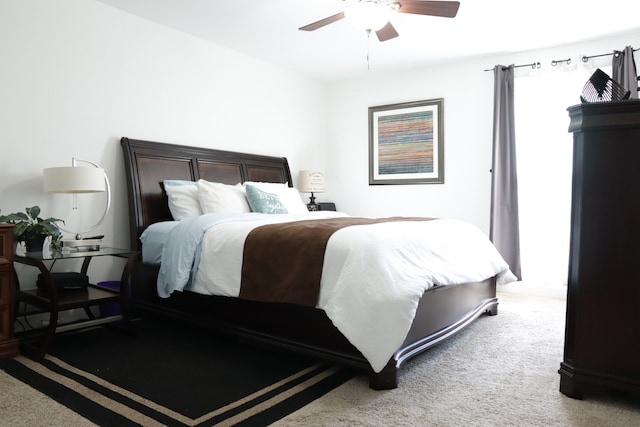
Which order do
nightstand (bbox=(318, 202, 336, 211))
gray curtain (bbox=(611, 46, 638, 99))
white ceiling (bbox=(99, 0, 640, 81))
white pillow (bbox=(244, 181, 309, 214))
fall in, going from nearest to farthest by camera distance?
white ceiling (bbox=(99, 0, 640, 81)), gray curtain (bbox=(611, 46, 638, 99)), white pillow (bbox=(244, 181, 309, 214)), nightstand (bbox=(318, 202, 336, 211))

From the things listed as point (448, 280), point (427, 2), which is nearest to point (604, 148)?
point (448, 280)

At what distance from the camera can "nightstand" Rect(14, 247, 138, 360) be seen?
8.63ft

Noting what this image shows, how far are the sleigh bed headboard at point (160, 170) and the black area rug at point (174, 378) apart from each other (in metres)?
1.12

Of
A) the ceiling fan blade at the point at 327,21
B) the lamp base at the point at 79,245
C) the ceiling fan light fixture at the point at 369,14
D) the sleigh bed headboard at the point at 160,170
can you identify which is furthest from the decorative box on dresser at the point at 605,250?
the sleigh bed headboard at the point at 160,170

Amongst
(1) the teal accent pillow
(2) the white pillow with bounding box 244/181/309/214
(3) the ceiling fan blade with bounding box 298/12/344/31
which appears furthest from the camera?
(2) the white pillow with bounding box 244/181/309/214

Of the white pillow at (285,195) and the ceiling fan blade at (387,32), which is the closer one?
the ceiling fan blade at (387,32)

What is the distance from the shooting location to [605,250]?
1.99 metres

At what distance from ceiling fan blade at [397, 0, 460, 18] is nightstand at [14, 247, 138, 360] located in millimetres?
2416

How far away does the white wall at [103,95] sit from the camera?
3.22 metres

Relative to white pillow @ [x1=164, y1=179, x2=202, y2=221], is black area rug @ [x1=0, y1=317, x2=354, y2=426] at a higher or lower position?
lower

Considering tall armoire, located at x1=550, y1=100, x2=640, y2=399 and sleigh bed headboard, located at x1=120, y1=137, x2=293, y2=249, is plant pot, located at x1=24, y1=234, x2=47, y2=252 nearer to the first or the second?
sleigh bed headboard, located at x1=120, y1=137, x2=293, y2=249

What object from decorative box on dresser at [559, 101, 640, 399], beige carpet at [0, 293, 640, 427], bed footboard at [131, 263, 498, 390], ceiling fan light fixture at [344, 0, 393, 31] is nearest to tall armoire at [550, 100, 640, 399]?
decorative box on dresser at [559, 101, 640, 399]

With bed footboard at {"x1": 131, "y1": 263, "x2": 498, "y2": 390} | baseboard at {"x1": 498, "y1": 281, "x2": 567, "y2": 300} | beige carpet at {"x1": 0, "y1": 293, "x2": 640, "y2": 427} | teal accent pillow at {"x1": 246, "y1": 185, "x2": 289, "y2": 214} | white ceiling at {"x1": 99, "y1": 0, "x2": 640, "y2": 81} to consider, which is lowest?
baseboard at {"x1": 498, "y1": 281, "x2": 567, "y2": 300}

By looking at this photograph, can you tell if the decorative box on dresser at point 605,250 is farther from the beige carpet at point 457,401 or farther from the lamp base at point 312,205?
the lamp base at point 312,205
